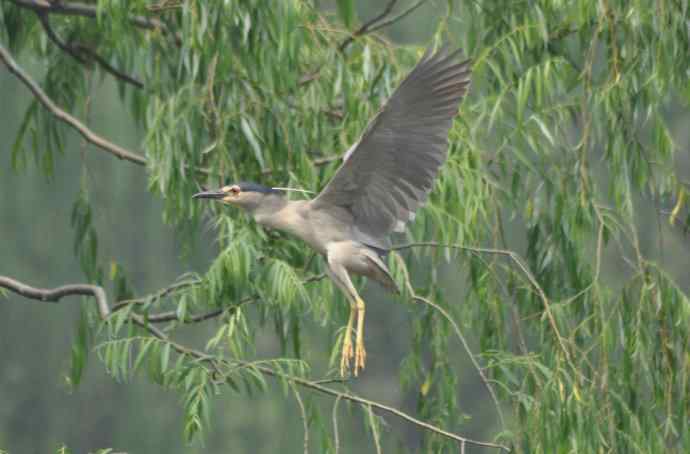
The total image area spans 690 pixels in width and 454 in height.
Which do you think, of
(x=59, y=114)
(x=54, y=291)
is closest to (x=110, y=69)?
(x=59, y=114)

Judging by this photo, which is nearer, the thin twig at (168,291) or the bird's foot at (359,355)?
the bird's foot at (359,355)

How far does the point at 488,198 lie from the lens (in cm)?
365

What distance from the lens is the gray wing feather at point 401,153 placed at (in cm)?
340

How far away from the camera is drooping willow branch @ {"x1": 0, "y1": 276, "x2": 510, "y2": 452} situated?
3162mm

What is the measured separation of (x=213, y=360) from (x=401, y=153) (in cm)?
62

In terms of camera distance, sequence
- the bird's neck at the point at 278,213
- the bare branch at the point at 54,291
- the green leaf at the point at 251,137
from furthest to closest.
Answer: the bare branch at the point at 54,291 → the green leaf at the point at 251,137 → the bird's neck at the point at 278,213

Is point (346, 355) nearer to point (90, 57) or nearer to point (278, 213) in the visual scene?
point (278, 213)

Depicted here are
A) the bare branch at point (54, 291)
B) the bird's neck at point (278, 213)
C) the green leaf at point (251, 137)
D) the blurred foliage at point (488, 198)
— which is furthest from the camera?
the bare branch at point (54, 291)

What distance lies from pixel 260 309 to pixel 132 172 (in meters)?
9.21

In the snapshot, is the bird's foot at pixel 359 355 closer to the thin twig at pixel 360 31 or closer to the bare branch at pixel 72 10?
the thin twig at pixel 360 31

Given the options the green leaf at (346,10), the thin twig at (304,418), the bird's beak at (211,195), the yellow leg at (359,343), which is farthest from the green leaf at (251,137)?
the thin twig at (304,418)

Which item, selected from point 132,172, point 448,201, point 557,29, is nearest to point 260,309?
point 448,201

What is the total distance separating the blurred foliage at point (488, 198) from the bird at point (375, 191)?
0.09 metres

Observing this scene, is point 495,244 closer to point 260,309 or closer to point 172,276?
point 260,309
